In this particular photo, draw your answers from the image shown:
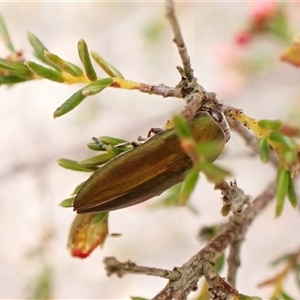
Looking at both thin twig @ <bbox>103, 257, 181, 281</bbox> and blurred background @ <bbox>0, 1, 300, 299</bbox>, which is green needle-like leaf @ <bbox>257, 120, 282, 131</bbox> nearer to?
thin twig @ <bbox>103, 257, 181, 281</bbox>

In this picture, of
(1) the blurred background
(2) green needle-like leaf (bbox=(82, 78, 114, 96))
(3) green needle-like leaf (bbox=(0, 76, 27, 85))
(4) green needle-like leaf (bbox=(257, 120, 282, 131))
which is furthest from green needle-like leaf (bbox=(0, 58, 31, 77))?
(1) the blurred background

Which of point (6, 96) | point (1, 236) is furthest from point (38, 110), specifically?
point (1, 236)

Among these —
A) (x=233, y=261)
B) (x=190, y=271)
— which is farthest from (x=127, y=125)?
(x=190, y=271)

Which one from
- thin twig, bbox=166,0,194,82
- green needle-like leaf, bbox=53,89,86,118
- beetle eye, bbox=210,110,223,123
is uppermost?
green needle-like leaf, bbox=53,89,86,118

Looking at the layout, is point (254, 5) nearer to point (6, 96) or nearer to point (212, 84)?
Result: point (212, 84)

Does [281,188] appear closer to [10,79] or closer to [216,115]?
[216,115]
